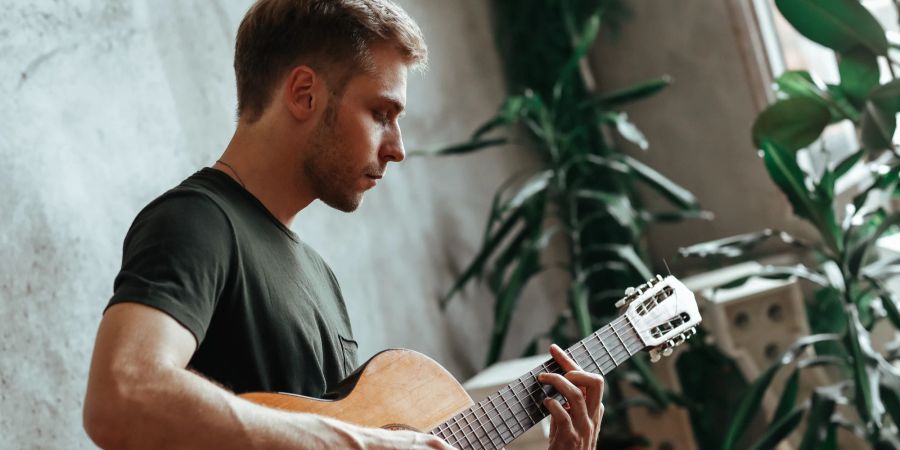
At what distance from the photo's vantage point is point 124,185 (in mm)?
2162

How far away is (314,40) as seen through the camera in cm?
163

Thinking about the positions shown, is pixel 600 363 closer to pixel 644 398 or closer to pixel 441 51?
pixel 644 398

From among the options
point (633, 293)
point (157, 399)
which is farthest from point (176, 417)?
point (633, 293)

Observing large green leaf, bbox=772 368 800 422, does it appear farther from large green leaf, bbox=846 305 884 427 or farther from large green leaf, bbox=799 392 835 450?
large green leaf, bbox=846 305 884 427

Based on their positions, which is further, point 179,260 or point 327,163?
point 327,163

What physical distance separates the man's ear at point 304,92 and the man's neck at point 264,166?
53mm

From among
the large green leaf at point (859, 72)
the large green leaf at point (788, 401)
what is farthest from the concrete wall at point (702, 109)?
the large green leaf at point (859, 72)

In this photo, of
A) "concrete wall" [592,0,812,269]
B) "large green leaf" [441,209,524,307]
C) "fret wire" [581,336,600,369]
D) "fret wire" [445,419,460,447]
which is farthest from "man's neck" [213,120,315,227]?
"concrete wall" [592,0,812,269]

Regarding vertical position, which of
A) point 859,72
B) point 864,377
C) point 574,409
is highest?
point 859,72

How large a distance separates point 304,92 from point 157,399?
610 mm

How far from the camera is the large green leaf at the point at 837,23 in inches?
98.8

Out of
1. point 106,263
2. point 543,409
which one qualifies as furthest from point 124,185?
point 543,409

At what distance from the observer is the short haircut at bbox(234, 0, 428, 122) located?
5.34 feet

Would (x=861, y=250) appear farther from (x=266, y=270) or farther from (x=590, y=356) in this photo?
(x=266, y=270)
